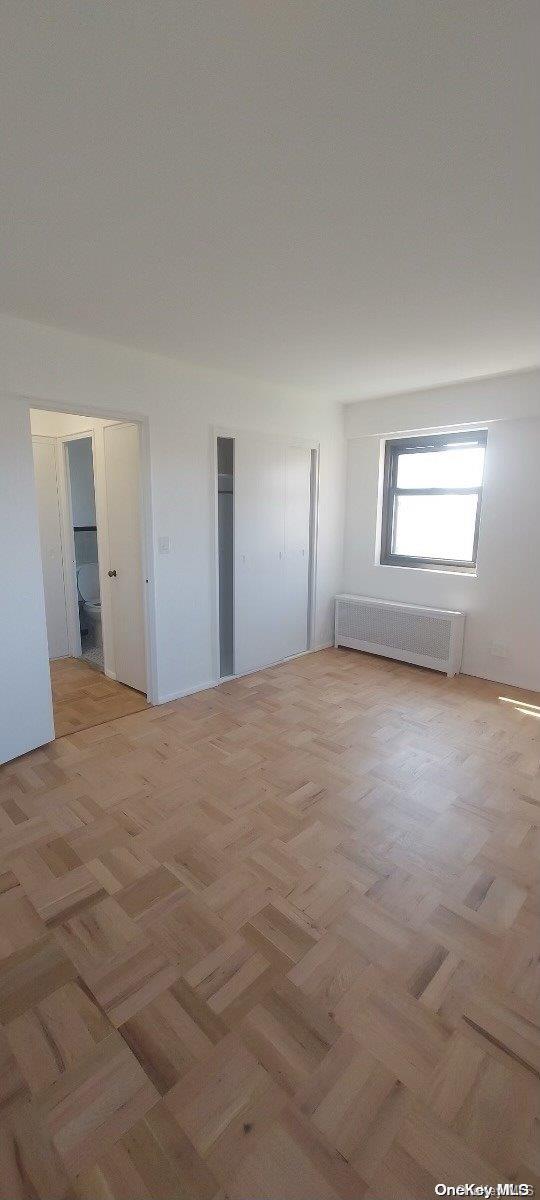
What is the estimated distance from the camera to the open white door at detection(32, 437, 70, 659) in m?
4.35

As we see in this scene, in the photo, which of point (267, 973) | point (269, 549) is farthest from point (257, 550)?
point (267, 973)

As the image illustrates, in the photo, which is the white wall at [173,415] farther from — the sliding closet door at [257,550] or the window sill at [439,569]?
the window sill at [439,569]

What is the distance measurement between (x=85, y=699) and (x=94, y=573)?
1742mm

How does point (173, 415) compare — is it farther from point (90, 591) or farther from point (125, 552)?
point (90, 591)

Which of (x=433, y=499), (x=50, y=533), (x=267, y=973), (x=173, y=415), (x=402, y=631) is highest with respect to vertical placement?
(x=173, y=415)

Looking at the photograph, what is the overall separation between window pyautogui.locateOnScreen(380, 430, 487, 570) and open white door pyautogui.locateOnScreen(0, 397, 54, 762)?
10.9 ft

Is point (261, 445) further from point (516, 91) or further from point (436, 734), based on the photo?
point (516, 91)

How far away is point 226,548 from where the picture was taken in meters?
4.09

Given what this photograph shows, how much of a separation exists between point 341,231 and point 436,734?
2.77m

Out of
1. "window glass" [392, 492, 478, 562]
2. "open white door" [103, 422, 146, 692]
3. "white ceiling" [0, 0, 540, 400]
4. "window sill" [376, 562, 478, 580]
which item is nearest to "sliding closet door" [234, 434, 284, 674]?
"open white door" [103, 422, 146, 692]

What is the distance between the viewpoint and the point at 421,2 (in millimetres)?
1018

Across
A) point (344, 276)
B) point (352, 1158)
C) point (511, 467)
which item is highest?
point (344, 276)

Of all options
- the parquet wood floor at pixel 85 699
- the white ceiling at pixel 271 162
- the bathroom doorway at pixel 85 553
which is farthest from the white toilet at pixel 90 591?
the white ceiling at pixel 271 162

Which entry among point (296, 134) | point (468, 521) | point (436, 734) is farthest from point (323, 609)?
point (296, 134)
